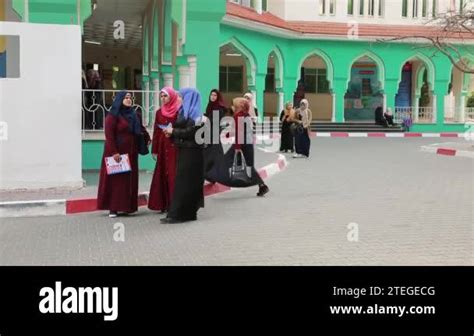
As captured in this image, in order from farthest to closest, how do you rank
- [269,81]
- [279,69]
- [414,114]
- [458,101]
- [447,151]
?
[458,101]
[269,81]
[414,114]
[279,69]
[447,151]

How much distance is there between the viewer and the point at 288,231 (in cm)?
684

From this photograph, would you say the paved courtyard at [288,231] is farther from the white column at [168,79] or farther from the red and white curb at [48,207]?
the white column at [168,79]

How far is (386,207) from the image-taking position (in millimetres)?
8375

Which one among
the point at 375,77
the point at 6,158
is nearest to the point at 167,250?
the point at 6,158

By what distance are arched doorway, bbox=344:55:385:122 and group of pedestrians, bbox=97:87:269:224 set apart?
24.5 meters

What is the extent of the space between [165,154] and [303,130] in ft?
26.4

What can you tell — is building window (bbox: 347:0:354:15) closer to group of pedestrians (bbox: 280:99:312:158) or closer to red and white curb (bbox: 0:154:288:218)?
group of pedestrians (bbox: 280:99:312:158)

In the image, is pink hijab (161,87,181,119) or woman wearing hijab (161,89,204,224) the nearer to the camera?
woman wearing hijab (161,89,204,224)

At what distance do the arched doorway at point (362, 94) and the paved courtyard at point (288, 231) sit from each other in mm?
20741

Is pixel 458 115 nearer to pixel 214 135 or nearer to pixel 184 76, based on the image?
pixel 184 76

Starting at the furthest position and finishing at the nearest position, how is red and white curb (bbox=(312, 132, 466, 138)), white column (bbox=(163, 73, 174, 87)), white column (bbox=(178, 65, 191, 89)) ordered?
red and white curb (bbox=(312, 132, 466, 138)) < white column (bbox=(163, 73, 174, 87)) < white column (bbox=(178, 65, 191, 89))

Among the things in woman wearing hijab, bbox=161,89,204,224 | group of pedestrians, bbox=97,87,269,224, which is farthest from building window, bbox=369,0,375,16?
woman wearing hijab, bbox=161,89,204,224

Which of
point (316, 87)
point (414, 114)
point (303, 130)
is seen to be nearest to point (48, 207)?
point (303, 130)

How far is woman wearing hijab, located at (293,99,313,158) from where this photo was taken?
1530 cm
